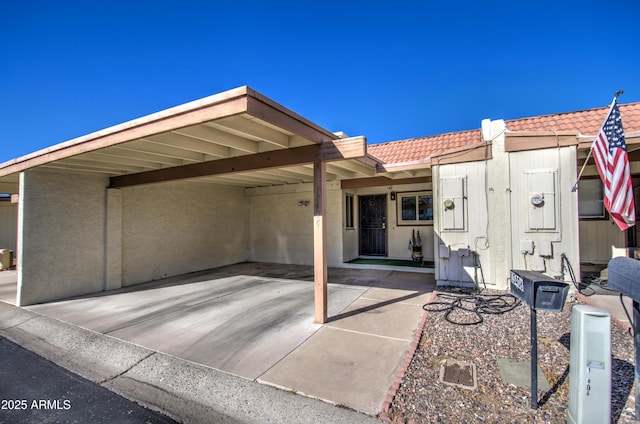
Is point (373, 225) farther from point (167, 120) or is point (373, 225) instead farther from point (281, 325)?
point (167, 120)

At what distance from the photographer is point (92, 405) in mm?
2529

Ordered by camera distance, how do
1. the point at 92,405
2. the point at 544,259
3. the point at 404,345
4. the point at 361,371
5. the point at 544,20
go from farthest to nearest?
the point at 544,20 → the point at 544,259 → the point at 404,345 → the point at 361,371 → the point at 92,405

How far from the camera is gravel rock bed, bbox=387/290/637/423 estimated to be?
86.3 inches

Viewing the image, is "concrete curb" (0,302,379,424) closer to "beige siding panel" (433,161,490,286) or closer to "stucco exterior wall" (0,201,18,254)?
"beige siding panel" (433,161,490,286)

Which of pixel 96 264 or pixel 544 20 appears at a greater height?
pixel 544 20

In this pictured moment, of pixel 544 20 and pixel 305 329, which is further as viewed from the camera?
pixel 544 20

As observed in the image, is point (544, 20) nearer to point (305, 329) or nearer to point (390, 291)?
point (390, 291)

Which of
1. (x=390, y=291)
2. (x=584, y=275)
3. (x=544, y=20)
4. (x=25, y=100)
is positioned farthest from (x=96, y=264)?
(x=544, y=20)

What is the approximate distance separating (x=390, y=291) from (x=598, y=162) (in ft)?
13.8

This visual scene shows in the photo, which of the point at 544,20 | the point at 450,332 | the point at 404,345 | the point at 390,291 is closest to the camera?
the point at 404,345

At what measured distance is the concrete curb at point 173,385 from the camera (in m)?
2.33

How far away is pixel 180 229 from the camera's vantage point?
8.66m

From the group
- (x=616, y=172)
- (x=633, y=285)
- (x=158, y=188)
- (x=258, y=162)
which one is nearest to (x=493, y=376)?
(x=633, y=285)

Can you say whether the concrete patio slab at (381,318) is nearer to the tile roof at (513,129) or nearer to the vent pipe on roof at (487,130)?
the tile roof at (513,129)
